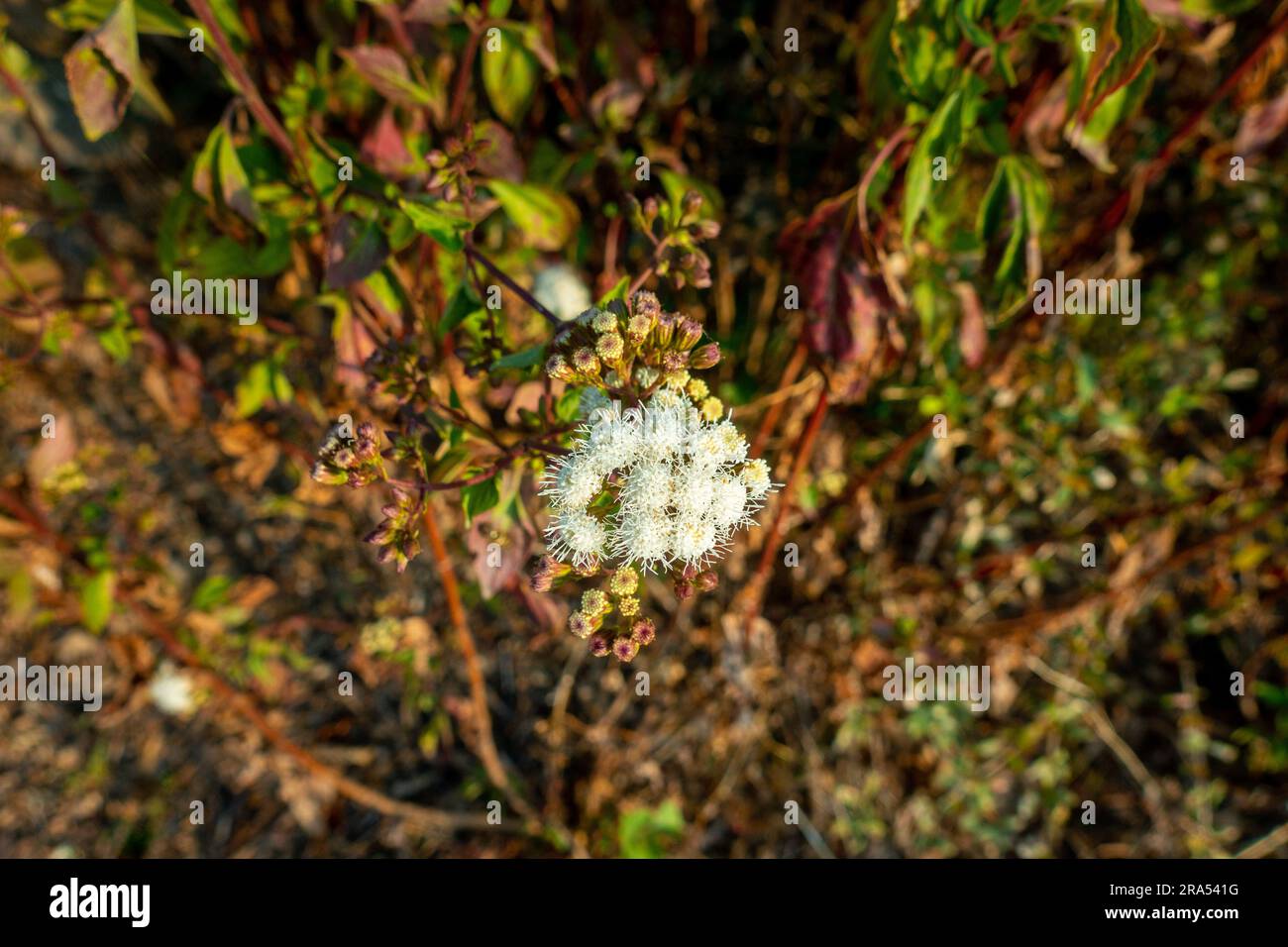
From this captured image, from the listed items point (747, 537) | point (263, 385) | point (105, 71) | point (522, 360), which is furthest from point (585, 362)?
point (747, 537)

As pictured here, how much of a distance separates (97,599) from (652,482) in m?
1.50

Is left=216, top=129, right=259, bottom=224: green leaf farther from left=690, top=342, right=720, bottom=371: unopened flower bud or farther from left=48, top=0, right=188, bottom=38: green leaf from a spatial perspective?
left=690, top=342, right=720, bottom=371: unopened flower bud

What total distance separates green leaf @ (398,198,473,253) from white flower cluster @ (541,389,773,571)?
32 cm

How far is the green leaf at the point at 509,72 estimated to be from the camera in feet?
5.17

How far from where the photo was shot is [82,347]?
8.85 feet

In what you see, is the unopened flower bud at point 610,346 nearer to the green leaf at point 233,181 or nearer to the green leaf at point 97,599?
the green leaf at point 233,181

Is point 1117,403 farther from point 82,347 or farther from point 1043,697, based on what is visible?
point 82,347

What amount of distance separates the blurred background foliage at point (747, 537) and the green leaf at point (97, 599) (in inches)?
0.8

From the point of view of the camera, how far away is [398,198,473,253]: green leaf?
3.73 ft

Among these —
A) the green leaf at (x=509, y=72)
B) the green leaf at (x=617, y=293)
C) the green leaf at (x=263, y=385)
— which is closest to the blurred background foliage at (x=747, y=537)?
the green leaf at (x=263, y=385)

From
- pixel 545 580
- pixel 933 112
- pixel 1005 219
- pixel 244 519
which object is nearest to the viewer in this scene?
pixel 545 580

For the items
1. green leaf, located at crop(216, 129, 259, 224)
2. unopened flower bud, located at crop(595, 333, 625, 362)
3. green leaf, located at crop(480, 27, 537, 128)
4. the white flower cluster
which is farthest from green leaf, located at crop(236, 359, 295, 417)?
unopened flower bud, located at crop(595, 333, 625, 362)
